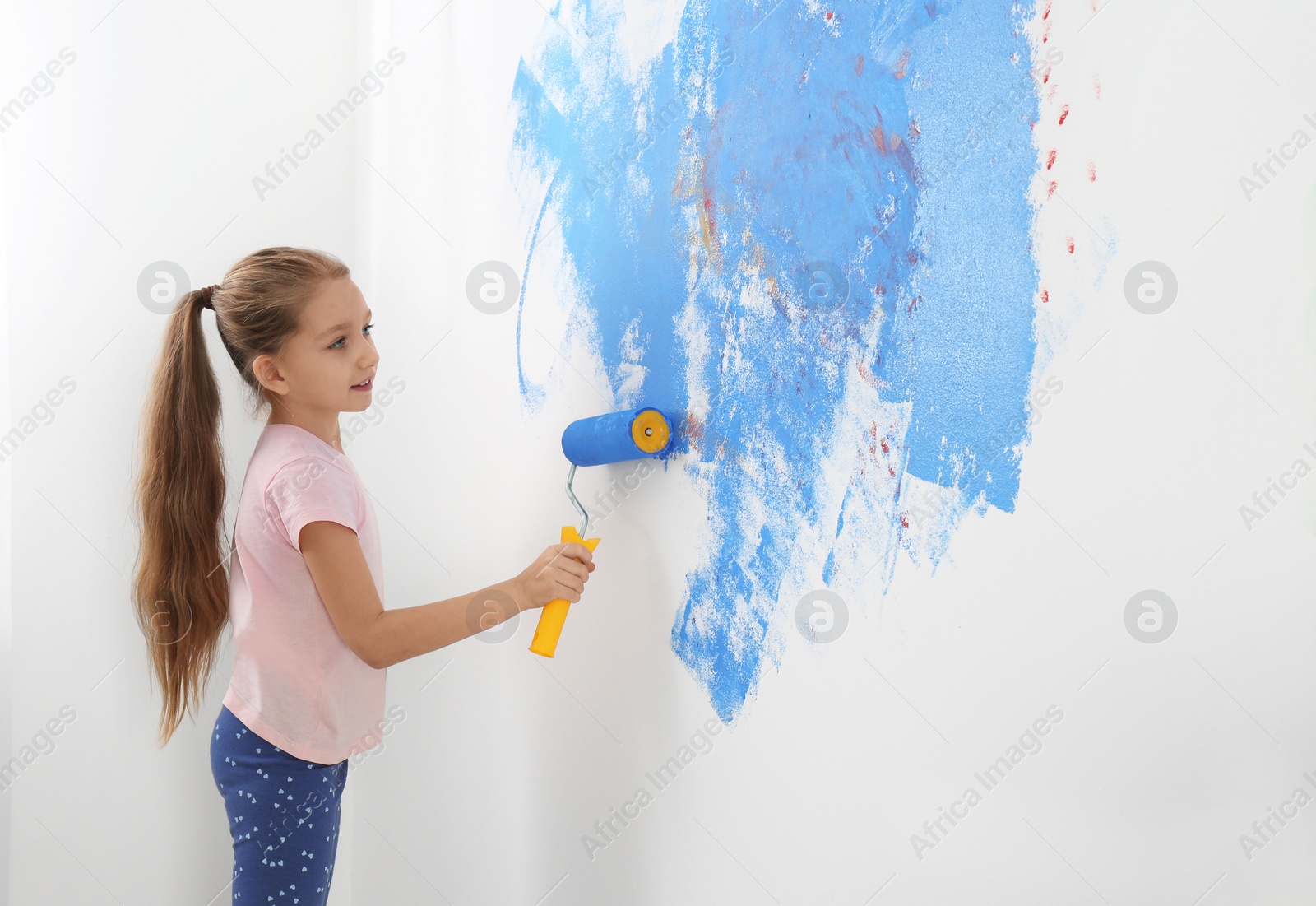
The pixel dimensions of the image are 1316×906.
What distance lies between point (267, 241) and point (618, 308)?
0.71 metres

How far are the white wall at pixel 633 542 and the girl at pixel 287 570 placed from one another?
0.67 ft

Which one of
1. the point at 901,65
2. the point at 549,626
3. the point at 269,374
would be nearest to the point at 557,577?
the point at 549,626

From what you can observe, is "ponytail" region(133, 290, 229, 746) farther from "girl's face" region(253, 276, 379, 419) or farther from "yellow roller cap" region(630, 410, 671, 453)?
"yellow roller cap" region(630, 410, 671, 453)

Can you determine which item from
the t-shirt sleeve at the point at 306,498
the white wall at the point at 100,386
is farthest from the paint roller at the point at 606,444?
the white wall at the point at 100,386

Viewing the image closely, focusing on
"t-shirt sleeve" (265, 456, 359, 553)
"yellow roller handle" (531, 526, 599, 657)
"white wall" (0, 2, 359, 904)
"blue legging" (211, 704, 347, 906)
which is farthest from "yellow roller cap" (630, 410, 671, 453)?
"white wall" (0, 2, 359, 904)

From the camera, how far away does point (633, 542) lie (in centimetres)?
97

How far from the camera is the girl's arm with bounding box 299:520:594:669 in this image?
0.92 m

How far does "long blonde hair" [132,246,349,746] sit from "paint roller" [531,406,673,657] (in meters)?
0.34

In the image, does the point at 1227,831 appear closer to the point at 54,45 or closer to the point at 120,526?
the point at 120,526

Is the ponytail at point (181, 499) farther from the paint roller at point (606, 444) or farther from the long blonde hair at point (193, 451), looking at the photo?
the paint roller at point (606, 444)

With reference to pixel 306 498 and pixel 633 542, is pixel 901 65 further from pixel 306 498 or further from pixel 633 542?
pixel 306 498

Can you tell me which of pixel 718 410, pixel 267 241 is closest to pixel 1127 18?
pixel 718 410

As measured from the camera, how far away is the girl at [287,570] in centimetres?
93

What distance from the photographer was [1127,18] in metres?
0.60
